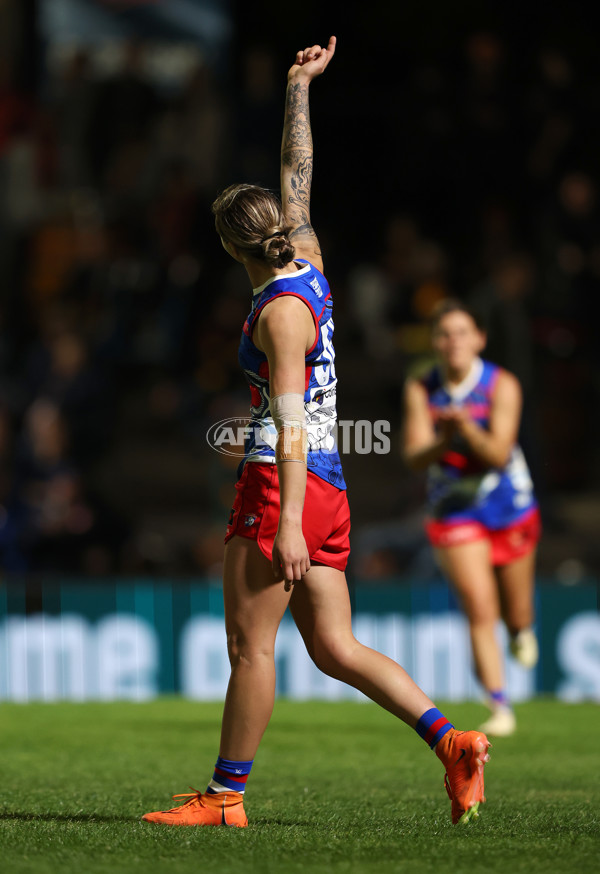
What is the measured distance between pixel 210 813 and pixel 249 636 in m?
0.57

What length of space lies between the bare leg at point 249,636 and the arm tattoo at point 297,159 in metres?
1.26

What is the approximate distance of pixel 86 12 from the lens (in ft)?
46.2

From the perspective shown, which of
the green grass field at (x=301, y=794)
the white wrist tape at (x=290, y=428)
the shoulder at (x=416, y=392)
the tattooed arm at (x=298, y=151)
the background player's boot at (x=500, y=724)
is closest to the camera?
the green grass field at (x=301, y=794)

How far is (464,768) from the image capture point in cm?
421

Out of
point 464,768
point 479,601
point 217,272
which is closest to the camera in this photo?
point 464,768

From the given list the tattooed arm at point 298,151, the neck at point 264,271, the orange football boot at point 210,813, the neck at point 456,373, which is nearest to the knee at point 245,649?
the orange football boot at point 210,813

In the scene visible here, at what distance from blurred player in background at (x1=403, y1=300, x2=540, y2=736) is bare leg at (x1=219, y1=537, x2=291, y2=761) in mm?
2908

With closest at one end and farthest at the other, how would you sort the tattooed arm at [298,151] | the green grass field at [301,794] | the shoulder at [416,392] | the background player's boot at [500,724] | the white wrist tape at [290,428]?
the green grass field at [301,794] < the white wrist tape at [290,428] < the tattooed arm at [298,151] < the background player's boot at [500,724] < the shoulder at [416,392]

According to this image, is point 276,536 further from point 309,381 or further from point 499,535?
point 499,535

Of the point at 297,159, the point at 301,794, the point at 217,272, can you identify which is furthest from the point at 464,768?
the point at 217,272

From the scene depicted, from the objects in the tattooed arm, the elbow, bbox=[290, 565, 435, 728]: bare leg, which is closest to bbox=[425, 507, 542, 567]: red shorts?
the elbow

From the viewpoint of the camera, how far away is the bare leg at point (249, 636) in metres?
4.22

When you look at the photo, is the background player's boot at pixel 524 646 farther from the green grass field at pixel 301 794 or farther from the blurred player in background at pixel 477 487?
the green grass field at pixel 301 794

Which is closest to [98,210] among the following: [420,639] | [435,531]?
[420,639]
